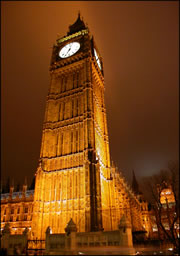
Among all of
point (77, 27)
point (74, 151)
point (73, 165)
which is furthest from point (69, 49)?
point (73, 165)

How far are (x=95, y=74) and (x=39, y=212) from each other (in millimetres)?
32041

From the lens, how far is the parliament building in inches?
1211

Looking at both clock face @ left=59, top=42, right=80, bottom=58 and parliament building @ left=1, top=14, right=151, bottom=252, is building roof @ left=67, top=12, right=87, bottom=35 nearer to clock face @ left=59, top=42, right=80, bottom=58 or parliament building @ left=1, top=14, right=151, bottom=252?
parliament building @ left=1, top=14, right=151, bottom=252

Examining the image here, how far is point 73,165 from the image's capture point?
113ft

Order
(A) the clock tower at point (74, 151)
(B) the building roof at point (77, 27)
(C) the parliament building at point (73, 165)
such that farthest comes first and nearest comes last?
1. (B) the building roof at point (77, 27)
2. (C) the parliament building at point (73, 165)
3. (A) the clock tower at point (74, 151)

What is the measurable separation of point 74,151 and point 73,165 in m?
2.59

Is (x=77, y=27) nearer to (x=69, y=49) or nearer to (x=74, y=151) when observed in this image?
(x=69, y=49)

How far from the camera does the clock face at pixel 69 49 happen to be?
1948 inches

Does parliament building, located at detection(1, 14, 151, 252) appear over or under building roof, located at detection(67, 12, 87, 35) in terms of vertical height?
under

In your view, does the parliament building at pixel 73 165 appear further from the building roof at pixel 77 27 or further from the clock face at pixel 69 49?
the building roof at pixel 77 27

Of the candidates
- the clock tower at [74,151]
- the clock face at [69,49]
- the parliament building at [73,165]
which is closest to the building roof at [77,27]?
the parliament building at [73,165]

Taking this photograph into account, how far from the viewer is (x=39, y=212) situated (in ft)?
104

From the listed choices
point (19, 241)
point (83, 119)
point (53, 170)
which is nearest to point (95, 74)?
point (83, 119)

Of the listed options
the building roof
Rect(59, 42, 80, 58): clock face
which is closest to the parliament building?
Rect(59, 42, 80, 58): clock face
